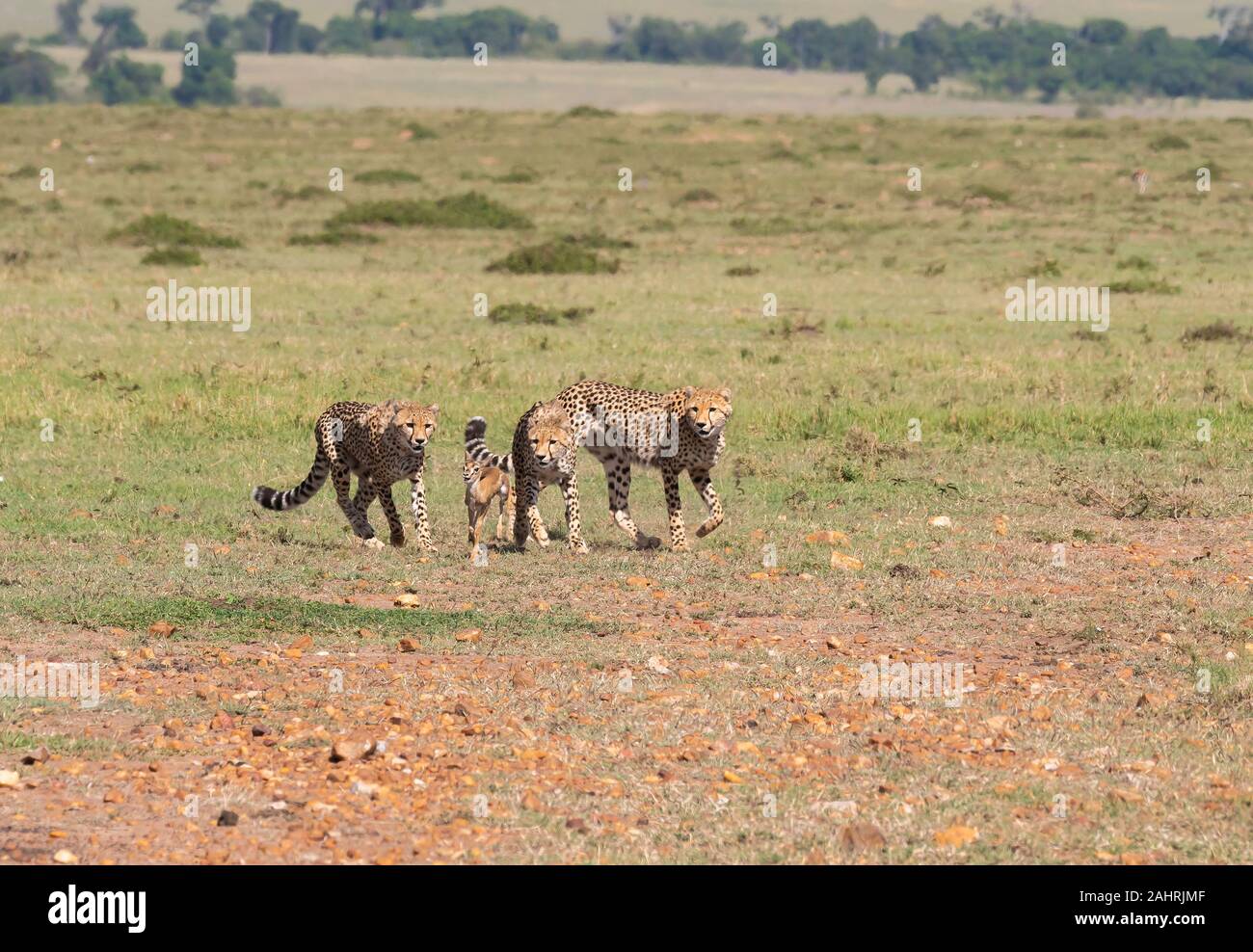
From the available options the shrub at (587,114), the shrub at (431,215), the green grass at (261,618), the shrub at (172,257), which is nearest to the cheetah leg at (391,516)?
the green grass at (261,618)

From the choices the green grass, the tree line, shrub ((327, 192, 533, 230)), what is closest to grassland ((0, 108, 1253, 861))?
the green grass

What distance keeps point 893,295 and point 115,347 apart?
383 inches

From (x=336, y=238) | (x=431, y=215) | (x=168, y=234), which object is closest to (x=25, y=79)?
(x=431, y=215)

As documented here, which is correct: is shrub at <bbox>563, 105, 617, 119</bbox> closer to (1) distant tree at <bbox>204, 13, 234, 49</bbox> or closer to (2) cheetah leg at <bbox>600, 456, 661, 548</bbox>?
(2) cheetah leg at <bbox>600, 456, 661, 548</bbox>

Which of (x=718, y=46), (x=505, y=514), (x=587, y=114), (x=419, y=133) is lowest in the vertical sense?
(x=505, y=514)

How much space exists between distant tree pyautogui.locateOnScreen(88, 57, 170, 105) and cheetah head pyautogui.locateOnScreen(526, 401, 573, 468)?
85861mm

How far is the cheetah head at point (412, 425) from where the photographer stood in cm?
1085

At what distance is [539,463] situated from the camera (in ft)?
35.7

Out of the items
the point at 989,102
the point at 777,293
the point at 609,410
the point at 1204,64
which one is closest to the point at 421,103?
the point at 989,102

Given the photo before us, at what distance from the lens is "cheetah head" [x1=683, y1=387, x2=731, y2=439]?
35.4 ft

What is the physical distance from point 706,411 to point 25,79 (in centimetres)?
9006

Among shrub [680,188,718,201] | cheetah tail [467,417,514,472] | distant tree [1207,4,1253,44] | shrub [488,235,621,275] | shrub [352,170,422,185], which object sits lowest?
cheetah tail [467,417,514,472]

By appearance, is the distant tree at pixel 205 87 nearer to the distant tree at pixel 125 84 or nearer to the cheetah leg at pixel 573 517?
the distant tree at pixel 125 84

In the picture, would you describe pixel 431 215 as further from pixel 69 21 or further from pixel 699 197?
pixel 69 21
